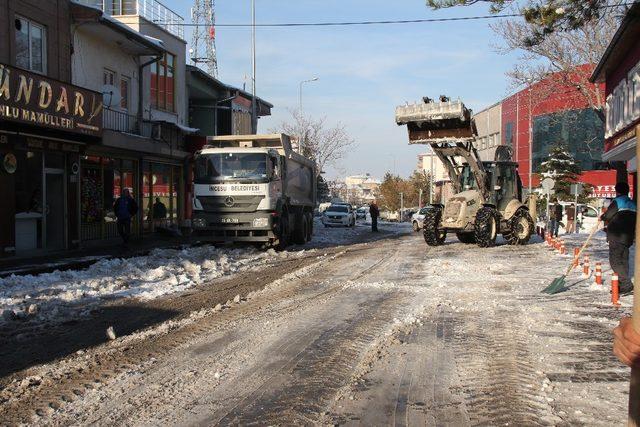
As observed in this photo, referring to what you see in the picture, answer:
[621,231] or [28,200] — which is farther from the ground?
[28,200]

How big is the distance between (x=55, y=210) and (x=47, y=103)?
13.3 ft

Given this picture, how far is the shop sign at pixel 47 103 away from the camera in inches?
535

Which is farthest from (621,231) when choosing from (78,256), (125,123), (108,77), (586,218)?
(586,218)

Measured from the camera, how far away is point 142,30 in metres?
23.7

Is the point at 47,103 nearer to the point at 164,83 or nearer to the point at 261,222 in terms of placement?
the point at 261,222

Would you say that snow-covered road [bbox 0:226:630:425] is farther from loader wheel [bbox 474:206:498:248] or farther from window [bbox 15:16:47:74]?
window [bbox 15:16:47:74]

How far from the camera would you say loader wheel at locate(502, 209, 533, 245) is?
68.0 ft

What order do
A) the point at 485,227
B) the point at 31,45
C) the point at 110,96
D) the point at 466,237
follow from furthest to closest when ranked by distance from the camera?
the point at 466,237 → the point at 110,96 → the point at 485,227 → the point at 31,45

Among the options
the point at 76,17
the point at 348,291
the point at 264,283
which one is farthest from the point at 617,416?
the point at 76,17

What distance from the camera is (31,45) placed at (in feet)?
53.7

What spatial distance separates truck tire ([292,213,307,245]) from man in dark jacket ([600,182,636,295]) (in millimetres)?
12804

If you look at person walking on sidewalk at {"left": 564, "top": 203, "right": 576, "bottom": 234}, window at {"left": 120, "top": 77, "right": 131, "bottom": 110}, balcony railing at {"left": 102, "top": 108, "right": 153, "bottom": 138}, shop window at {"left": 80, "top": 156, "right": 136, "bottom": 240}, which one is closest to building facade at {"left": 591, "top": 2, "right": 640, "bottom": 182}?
person walking on sidewalk at {"left": 564, "top": 203, "right": 576, "bottom": 234}

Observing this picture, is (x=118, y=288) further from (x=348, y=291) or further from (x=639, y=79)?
(x=639, y=79)

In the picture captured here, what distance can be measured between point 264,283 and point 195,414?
24.4 feet
